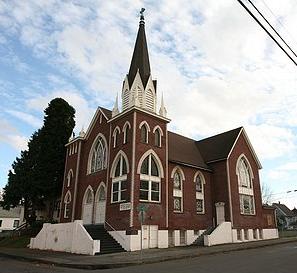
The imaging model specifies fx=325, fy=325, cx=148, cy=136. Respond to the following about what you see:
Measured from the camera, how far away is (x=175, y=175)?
28.4 metres

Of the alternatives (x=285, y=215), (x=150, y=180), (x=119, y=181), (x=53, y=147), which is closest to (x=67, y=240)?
(x=119, y=181)

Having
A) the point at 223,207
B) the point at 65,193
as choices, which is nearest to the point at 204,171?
the point at 223,207

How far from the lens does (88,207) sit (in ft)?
96.5

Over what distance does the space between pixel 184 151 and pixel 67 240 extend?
1403 cm

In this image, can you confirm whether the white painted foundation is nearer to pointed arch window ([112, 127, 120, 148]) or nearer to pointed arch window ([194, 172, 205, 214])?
pointed arch window ([112, 127, 120, 148])

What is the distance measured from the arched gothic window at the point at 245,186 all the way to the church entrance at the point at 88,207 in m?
14.0

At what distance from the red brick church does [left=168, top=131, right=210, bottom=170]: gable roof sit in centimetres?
14

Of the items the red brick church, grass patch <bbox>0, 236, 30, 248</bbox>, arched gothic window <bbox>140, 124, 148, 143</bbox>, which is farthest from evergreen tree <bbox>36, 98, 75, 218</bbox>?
arched gothic window <bbox>140, 124, 148, 143</bbox>

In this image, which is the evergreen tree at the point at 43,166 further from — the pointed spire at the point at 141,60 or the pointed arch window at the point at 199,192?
the pointed arch window at the point at 199,192

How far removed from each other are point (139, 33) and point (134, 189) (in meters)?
16.1

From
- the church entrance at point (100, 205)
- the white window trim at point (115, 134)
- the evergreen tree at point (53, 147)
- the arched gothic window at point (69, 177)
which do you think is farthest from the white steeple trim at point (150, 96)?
the evergreen tree at point (53, 147)

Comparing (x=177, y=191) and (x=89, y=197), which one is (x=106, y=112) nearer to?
(x=89, y=197)

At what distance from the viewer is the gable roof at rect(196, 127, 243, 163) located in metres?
32.0

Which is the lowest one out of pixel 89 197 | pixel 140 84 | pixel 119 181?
pixel 89 197
